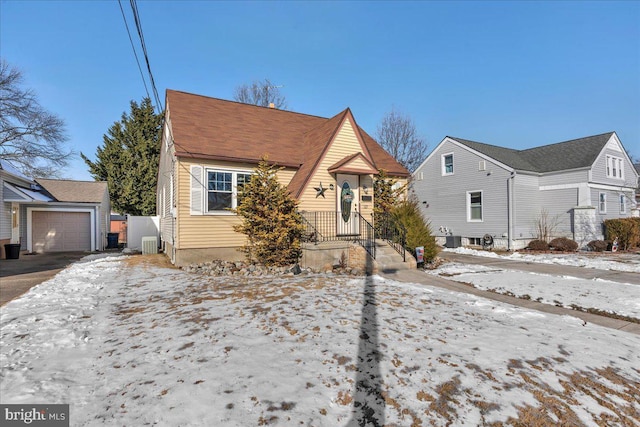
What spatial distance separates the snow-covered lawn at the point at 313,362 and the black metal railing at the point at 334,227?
489 cm

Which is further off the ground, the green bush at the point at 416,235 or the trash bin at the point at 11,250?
the green bush at the point at 416,235

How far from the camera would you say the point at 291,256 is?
1012 centimetres

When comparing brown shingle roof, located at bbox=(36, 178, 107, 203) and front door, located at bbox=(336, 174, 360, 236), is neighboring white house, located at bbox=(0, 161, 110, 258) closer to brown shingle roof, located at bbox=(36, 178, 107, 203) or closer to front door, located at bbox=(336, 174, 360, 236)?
brown shingle roof, located at bbox=(36, 178, 107, 203)

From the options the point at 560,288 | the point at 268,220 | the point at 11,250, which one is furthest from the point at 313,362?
the point at 11,250

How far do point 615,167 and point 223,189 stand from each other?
78.5 feet

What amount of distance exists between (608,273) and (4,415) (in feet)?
46.3

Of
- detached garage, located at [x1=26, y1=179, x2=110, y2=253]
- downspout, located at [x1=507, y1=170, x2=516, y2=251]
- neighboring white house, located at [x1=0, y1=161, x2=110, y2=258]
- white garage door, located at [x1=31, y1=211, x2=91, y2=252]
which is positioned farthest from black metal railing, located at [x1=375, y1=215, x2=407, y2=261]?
white garage door, located at [x1=31, y1=211, x2=91, y2=252]

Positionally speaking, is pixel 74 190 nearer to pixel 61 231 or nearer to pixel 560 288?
pixel 61 231

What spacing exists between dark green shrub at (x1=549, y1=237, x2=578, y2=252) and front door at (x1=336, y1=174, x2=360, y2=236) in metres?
12.2

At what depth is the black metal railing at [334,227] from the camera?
11195 millimetres

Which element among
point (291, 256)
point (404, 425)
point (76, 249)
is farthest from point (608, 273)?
point (76, 249)

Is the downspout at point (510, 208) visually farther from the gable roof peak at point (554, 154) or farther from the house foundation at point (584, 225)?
the house foundation at point (584, 225)

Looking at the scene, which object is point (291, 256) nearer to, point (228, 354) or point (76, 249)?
point (228, 354)

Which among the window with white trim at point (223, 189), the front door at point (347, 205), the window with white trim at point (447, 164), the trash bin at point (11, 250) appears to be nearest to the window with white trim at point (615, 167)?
the window with white trim at point (447, 164)
